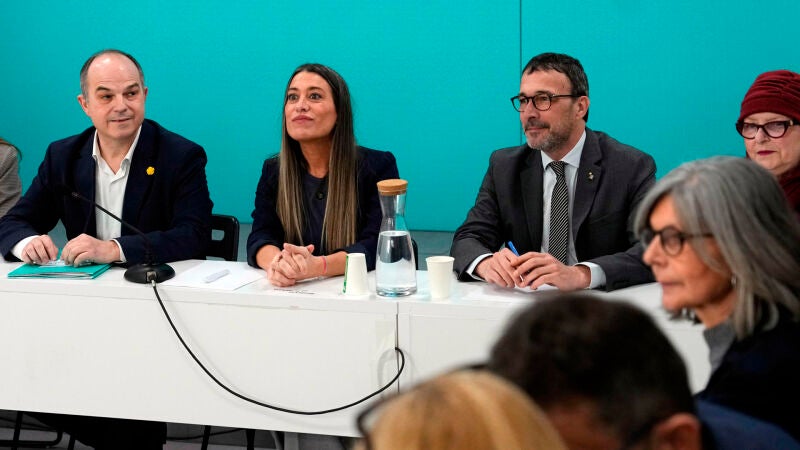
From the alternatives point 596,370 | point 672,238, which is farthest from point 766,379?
point 596,370

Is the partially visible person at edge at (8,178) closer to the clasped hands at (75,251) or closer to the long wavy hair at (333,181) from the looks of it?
the clasped hands at (75,251)

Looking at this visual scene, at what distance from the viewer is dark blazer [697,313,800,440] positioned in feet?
4.39

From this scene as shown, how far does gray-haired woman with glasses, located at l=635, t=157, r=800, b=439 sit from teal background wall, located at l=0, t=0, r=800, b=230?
3678 mm

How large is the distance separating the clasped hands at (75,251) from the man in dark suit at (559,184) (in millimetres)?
1036

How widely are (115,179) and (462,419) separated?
2.80m

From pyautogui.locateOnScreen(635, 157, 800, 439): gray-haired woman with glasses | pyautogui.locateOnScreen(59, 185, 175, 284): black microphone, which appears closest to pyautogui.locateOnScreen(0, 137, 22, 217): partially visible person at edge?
pyautogui.locateOnScreen(59, 185, 175, 284): black microphone

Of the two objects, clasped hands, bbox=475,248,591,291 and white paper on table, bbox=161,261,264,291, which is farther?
white paper on table, bbox=161,261,264,291

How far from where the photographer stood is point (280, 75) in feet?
18.4

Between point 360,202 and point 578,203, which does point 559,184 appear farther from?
point 360,202

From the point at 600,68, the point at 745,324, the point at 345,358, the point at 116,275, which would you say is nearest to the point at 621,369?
the point at 745,324

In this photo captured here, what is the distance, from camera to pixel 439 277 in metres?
2.55

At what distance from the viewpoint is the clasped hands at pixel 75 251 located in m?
2.87

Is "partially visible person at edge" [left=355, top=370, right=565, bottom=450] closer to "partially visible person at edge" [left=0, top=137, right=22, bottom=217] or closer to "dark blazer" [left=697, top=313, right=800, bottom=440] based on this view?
"dark blazer" [left=697, top=313, right=800, bottom=440]

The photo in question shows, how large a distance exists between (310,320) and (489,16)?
3060mm
